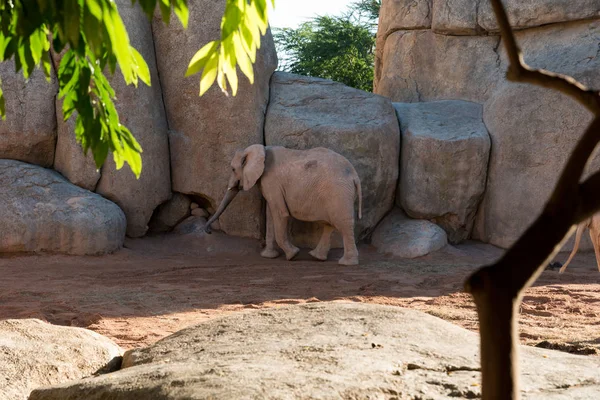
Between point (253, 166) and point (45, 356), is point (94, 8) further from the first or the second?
point (253, 166)

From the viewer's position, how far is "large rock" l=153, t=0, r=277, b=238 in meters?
12.7

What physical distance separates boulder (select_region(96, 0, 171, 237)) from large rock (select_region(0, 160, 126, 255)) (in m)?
0.62

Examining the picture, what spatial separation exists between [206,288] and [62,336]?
4057mm

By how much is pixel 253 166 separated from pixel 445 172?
3.13 meters

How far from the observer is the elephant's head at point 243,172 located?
11719 mm

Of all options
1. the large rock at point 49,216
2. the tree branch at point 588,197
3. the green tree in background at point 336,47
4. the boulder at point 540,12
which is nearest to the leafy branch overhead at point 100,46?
the tree branch at point 588,197

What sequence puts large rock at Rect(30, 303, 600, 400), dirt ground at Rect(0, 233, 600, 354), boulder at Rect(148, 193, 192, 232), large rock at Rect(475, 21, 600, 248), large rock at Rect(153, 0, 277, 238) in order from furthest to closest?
boulder at Rect(148, 193, 192, 232) → large rock at Rect(153, 0, 277, 238) → large rock at Rect(475, 21, 600, 248) → dirt ground at Rect(0, 233, 600, 354) → large rock at Rect(30, 303, 600, 400)

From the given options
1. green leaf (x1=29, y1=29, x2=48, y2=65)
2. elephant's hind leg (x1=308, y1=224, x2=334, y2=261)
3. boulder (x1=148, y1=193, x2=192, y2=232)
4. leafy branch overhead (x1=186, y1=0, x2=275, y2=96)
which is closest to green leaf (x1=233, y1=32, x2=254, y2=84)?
leafy branch overhead (x1=186, y1=0, x2=275, y2=96)

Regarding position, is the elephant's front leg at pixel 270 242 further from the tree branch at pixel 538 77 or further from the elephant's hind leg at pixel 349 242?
the tree branch at pixel 538 77

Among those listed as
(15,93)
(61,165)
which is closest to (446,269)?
(61,165)

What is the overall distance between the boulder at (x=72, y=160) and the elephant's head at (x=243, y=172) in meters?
1.84

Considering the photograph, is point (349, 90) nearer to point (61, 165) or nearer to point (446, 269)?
point (446, 269)

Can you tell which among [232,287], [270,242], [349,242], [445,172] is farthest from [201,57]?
[445,172]

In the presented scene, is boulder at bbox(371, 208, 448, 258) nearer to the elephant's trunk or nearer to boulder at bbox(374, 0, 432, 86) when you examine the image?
the elephant's trunk
